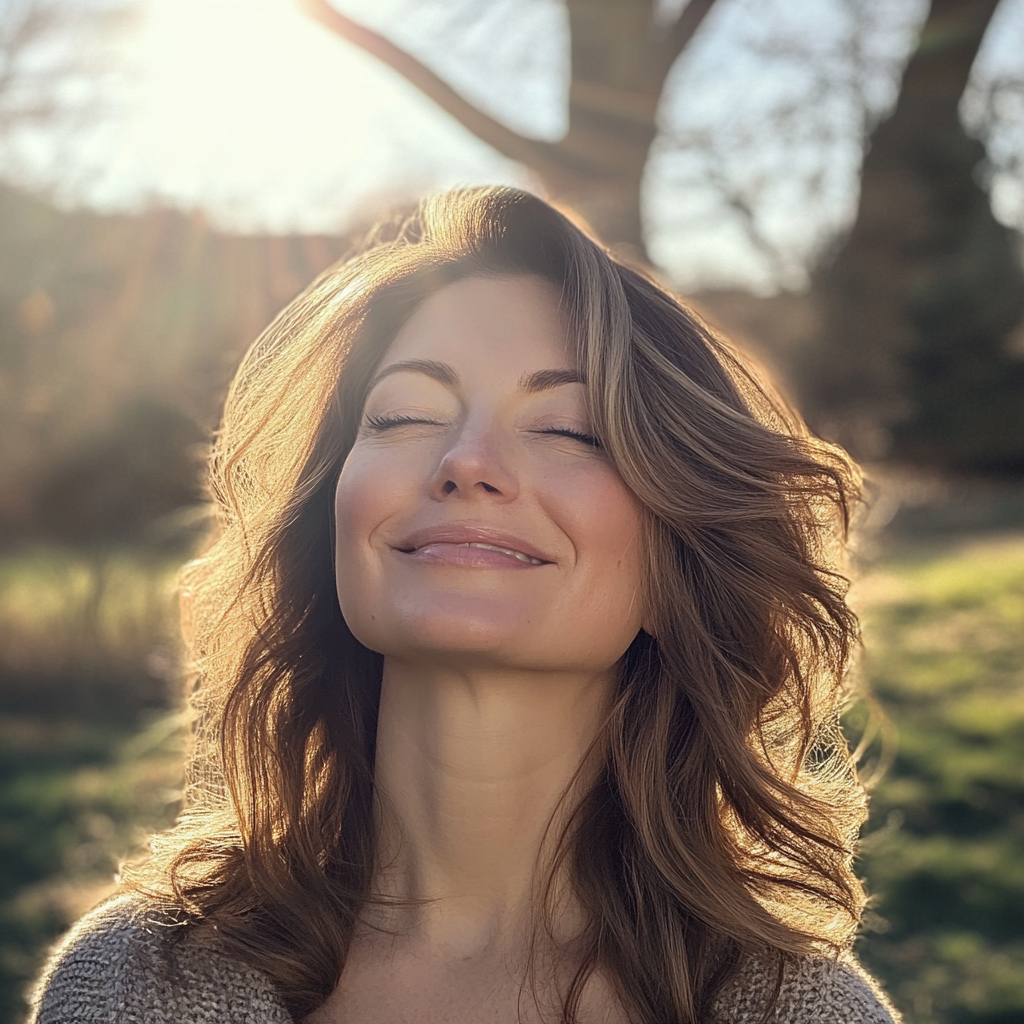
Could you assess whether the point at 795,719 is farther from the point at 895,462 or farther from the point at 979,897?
the point at 895,462

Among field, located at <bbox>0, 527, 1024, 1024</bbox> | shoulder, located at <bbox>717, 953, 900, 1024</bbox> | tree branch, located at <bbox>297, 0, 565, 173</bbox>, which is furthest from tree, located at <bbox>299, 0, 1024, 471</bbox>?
shoulder, located at <bbox>717, 953, 900, 1024</bbox>

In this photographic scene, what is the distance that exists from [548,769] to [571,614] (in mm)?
343

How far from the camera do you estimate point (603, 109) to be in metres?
4.78

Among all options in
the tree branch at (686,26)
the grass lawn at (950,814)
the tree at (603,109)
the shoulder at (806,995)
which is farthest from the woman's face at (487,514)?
the tree branch at (686,26)

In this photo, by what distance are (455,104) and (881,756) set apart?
117 inches

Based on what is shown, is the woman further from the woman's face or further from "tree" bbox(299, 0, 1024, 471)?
"tree" bbox(299, 0, 1024, 471)

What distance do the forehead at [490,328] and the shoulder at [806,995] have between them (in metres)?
1.11

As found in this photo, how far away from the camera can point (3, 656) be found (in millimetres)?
8117

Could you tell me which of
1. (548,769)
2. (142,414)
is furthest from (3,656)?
(548,769)

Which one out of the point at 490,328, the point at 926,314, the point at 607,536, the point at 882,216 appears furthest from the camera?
the point at 926,314

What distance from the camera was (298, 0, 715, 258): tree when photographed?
4.60m

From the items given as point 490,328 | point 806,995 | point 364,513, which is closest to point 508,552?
point 364,513

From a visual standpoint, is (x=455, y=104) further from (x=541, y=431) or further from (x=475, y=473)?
(x=475, y=473)

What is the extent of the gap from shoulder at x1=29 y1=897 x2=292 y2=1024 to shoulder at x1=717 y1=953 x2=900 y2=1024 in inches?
29.6
